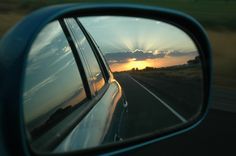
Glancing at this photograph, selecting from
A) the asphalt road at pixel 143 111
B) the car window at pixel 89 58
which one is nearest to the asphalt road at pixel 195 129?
the asphalt road at pixel 143 111

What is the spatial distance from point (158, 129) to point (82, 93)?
481 mm

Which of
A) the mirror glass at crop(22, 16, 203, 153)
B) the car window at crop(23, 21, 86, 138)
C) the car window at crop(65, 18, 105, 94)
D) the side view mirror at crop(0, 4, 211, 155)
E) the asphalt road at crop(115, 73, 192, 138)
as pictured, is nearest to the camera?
the side view mirror at crop(0, 4, 211, 155)

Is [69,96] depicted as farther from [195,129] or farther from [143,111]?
[195,129]

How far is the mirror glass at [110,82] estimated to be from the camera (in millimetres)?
1919

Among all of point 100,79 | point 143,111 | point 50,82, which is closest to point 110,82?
point 100,79

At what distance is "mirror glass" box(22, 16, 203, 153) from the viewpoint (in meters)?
1.92

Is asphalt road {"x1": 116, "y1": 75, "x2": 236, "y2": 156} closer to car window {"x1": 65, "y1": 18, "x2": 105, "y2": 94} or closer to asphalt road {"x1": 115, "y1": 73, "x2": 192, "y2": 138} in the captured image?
asphalt road {"x1": 115, "y1": 73, "x2": 192, "y2": 138}

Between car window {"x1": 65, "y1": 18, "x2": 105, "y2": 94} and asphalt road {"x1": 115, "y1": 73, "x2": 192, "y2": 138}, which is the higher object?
car window {"x1": 65, "y1": 18, "x2": 105, "y2": 94}

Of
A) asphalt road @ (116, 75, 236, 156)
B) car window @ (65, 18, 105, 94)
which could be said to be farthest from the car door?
asphalt road @ (116, 75, 236, 156)

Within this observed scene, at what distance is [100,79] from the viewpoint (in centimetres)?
306

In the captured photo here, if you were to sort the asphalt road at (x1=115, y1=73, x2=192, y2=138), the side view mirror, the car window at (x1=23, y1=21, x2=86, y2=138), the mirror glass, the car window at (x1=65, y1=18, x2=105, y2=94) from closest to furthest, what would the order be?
1. the side view mirror
2. the car window at (x1=23, y1=21, x2=86, y2=138)
3. the mirror glass
4. the asphalt road at (x1=115, y1=73, x2=192, y2=138)
5. the car window at (x1=65, y1=18, x2=105, y2=94)

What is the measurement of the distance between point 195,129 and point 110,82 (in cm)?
520

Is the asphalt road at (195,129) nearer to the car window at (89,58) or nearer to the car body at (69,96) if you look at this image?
the car body at (69,96)

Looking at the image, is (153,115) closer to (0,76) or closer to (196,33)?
(196,33)
